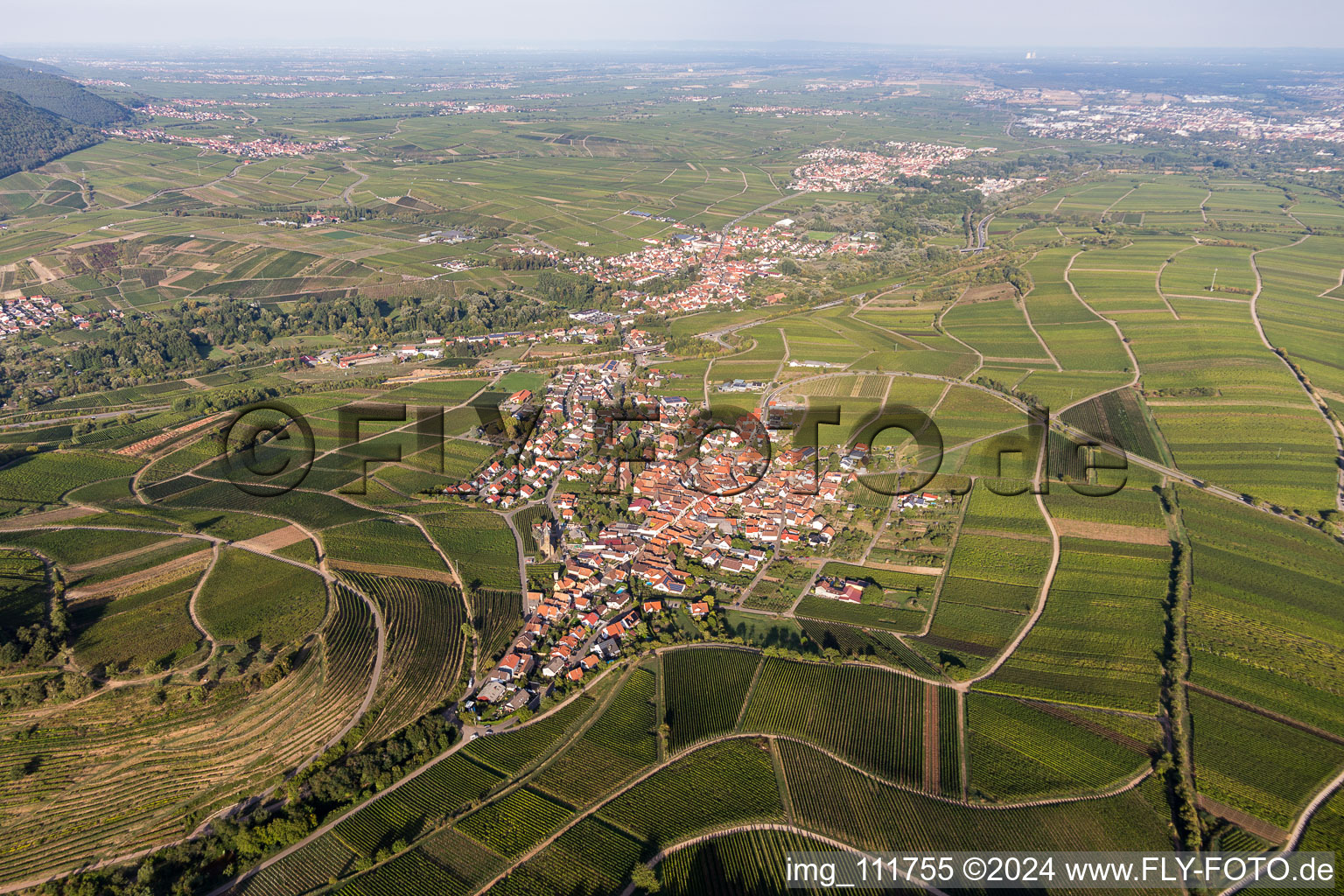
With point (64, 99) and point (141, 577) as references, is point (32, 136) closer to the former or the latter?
point (64, 99)

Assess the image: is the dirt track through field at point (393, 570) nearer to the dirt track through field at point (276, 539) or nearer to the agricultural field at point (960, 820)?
the dirt track through field at point (276, 539)

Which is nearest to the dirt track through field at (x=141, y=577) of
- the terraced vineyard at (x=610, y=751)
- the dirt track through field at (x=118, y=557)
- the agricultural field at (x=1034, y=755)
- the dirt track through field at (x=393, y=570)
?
the dirt track through field at (x=118, y=557)

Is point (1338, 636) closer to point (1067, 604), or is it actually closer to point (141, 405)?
point (1067, 604)

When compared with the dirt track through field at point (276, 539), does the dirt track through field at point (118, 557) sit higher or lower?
higher

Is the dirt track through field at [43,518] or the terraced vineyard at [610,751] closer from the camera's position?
the terraced vineyard at [610,751]

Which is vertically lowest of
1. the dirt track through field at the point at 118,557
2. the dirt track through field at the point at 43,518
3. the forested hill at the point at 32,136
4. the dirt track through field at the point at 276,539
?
the dirt track through field at the point at 276,539

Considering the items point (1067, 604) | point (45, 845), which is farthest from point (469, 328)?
point (1067, 604)

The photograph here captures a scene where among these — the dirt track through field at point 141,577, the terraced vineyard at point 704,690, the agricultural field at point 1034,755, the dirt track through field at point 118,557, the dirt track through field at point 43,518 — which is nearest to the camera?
the agricultural field at point 1034,755

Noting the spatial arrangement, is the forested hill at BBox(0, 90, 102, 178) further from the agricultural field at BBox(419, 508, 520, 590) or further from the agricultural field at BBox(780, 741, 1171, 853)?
the agricultural field at BBox(780, 741, 1171, 853)
